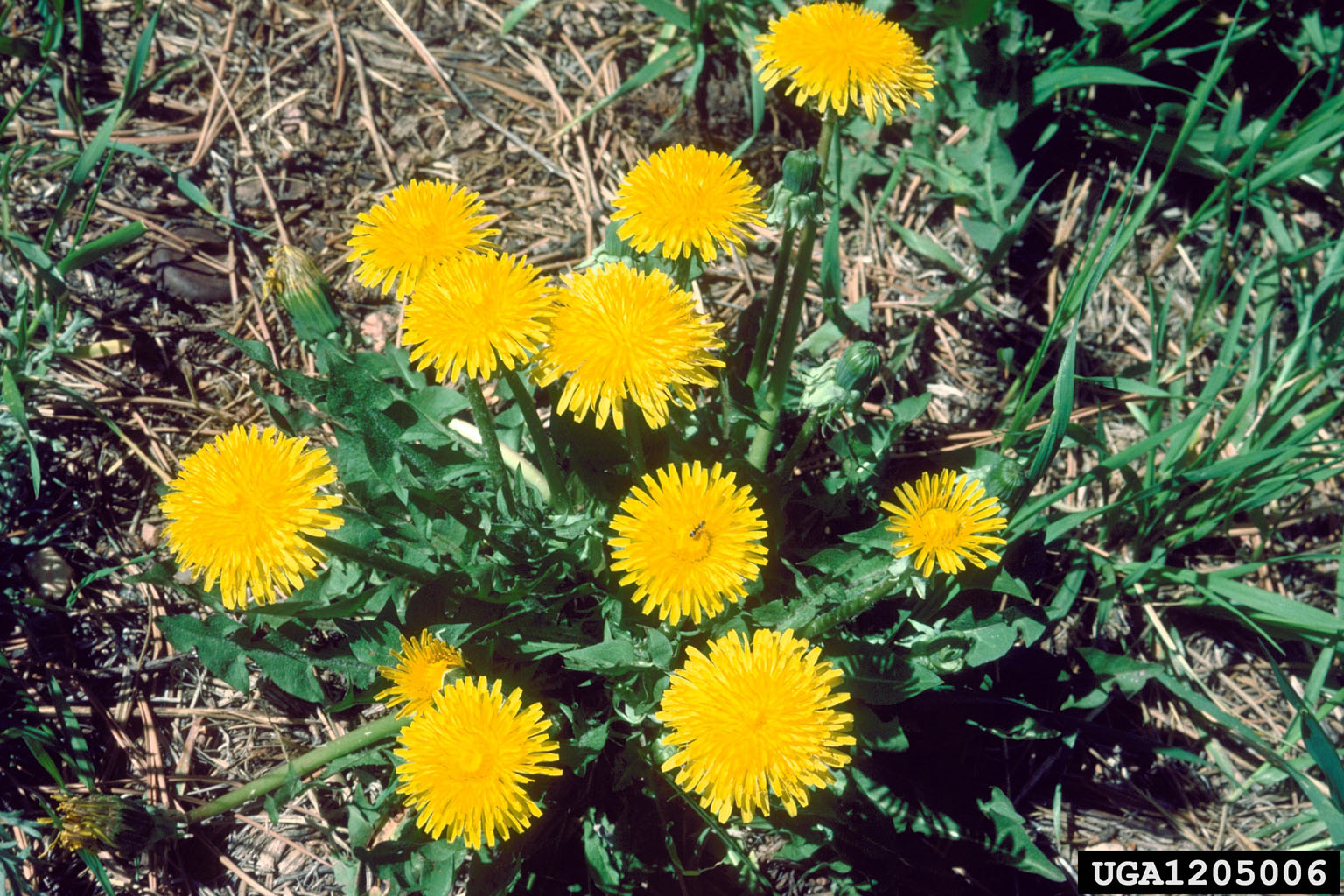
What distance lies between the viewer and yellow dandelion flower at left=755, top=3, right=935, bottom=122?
1662mm

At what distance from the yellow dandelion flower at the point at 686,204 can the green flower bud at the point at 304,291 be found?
0.67m

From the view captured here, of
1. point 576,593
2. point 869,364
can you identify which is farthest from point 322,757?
point 869,364

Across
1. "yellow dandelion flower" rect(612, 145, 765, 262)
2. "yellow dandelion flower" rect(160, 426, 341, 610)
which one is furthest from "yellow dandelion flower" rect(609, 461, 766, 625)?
"yellow dandelion flower" rect(160, 426, 341, 610)

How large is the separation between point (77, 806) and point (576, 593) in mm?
1027

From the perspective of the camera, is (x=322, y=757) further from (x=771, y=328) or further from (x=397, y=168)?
(x=397, y=168)

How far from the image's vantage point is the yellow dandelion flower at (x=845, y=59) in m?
1.66

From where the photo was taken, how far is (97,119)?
2.54m

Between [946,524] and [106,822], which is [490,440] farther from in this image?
[106,822]

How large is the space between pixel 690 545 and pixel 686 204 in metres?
0.64

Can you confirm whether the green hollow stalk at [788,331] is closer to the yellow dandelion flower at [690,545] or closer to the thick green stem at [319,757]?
the yellow dandelion flower at [690,545]

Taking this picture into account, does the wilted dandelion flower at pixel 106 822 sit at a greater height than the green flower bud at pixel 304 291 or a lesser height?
lesser

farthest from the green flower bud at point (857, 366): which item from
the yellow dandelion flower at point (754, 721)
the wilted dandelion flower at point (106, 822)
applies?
the wilted dandelion flower at point (106, 822)

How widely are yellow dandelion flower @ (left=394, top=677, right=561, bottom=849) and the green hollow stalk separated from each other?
0.80m

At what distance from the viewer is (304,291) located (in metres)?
1.79
